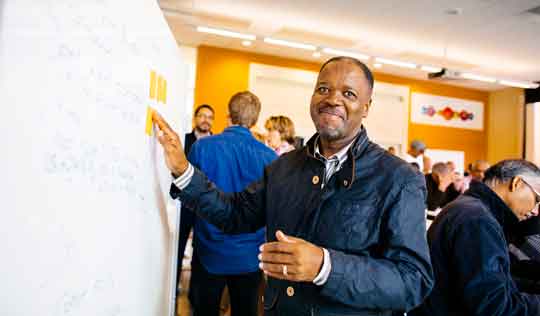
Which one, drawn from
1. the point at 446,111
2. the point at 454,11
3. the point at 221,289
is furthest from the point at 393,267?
the point at 446,111

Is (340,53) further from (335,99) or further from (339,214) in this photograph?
(339,214)

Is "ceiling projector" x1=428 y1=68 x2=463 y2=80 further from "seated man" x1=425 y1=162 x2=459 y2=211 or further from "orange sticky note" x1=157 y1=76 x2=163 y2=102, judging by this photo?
"orange sticky note" x1=157 y1=76 x2=163 y2=102

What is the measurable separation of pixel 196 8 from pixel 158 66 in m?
4.77

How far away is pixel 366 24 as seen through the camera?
19.4 feet

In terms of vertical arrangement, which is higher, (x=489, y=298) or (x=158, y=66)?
(x=158, y=66)

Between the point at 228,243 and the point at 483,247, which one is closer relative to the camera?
the point at 483,247

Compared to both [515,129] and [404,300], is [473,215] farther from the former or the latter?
[515,129]

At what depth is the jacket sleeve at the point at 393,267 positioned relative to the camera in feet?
3.19

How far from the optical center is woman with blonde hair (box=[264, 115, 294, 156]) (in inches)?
136

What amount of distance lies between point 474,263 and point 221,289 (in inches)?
46.3

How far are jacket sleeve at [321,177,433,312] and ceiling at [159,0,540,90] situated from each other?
179 inches

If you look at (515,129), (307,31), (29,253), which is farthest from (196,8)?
(515,129)

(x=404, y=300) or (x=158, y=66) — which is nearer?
(x=404, y=300)

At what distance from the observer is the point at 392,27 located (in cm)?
598
